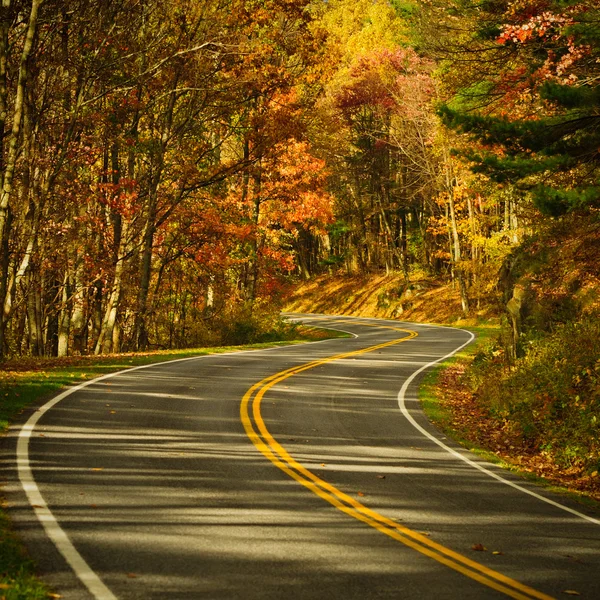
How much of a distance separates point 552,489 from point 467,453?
2.09 meters

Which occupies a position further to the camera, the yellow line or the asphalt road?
the yellow line

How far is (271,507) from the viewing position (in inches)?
348

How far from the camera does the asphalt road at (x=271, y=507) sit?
6.67m

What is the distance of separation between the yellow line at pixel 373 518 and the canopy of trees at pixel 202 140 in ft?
18.2

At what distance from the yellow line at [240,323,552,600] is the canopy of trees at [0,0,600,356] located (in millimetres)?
5552

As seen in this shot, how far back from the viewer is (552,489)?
11.6 m

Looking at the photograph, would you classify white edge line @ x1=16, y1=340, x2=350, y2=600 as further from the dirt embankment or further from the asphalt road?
the dirt embankment

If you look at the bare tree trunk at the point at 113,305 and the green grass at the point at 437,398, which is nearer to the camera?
the green grass at the point at 437,398

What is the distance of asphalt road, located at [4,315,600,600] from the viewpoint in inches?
263

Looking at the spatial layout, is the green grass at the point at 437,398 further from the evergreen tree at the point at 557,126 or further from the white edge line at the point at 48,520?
the white edge line at the point at 48,520

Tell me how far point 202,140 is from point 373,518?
76.6 ft

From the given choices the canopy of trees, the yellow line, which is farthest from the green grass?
the canopy of trees

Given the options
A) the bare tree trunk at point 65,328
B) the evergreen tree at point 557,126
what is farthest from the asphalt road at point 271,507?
the bare tree trunk at point 65,328

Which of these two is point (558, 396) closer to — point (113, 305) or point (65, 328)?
point (113, 305)
